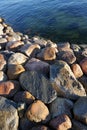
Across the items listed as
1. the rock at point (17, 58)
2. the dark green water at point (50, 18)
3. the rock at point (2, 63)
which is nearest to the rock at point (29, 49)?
the rock at point (17, 58)

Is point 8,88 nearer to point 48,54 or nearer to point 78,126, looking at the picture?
point 48,54

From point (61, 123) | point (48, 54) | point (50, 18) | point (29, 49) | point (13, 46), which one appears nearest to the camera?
point (61, 123)

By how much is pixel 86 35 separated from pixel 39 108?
22.6 feet

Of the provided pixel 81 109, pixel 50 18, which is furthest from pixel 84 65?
pixel 50 18

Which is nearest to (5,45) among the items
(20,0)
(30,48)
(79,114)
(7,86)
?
(30,48)

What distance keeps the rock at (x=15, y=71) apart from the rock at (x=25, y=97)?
56 centimetres

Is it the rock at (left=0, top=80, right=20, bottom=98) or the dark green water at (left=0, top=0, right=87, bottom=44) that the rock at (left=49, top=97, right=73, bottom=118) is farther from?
the dark green water at (left=0, top=0, right=87, bottom=44)

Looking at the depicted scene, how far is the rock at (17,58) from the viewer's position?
6109 mm

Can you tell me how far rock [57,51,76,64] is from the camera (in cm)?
598

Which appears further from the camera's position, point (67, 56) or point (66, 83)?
point (67, 56)

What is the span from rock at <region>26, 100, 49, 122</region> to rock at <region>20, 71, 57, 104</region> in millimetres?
226

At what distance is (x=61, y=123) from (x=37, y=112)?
0.49 meters

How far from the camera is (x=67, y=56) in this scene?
6117 mm

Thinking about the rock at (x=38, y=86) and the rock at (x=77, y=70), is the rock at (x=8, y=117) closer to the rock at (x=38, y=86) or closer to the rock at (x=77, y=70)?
the rock at (x=38, y=86)
